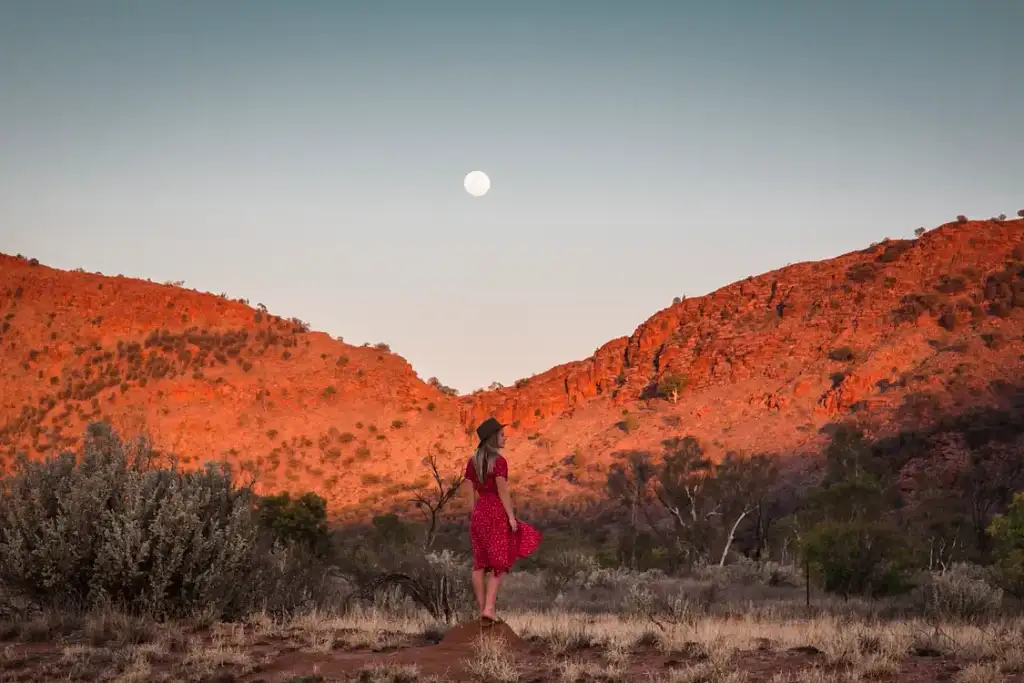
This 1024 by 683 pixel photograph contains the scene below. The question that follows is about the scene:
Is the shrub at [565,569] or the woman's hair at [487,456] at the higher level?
the woman's hair at [487,456]

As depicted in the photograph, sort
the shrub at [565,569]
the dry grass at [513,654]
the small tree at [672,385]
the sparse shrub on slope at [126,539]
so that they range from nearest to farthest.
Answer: the dry grass at [513,654], the sparse shrub on slope at [126,539], the shrub at [565,569], the small tree at [672,385]

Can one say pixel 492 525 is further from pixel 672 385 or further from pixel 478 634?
pixel 672 385

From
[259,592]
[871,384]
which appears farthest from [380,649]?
[871,384]

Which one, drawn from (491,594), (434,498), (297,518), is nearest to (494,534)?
(491,594)

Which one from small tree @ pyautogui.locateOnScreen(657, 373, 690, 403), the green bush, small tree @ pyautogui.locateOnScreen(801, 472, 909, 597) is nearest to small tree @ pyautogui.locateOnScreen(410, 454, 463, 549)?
the green bush

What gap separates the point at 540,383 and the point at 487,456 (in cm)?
5985

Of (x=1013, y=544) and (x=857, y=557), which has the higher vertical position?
(x=1013, y=544)

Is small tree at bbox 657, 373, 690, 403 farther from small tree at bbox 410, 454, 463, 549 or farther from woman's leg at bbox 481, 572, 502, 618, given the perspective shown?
woman's leg at bbox 481, 572, 502, 618

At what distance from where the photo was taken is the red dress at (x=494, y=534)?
8.58 metres

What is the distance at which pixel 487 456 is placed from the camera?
28.0 ft

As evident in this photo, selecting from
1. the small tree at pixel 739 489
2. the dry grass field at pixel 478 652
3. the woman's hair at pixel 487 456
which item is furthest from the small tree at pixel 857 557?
the woman's hair at pixel 487 456

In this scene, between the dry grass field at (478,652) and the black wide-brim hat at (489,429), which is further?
the black wide-brim hat at (489,429)

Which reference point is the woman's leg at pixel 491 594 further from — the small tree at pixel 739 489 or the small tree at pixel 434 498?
the small tree at pixel 739 489

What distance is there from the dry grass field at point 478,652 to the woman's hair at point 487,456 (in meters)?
1.47
